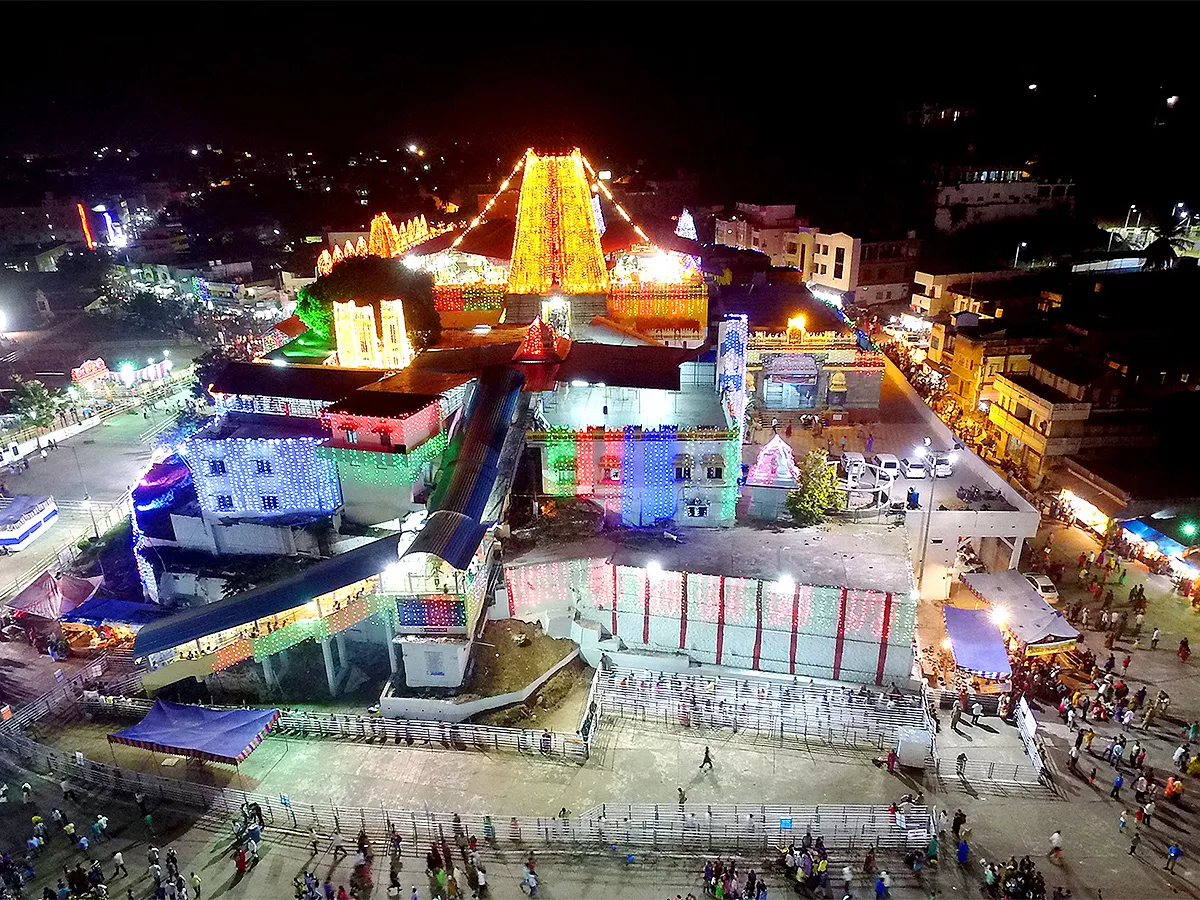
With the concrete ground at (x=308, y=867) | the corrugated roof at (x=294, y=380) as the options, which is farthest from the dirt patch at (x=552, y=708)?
the corrugated roof at (x=294, y=380)

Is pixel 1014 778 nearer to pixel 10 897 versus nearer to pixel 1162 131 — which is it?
pixel 10 897

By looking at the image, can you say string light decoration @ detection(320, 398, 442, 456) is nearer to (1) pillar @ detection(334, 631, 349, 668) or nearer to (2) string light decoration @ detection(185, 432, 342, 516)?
(2) string light decoration @ detection(185, 432, 342, 516)

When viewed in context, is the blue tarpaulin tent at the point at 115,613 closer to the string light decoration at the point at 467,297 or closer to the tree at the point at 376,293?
the tree at the point at 376,293

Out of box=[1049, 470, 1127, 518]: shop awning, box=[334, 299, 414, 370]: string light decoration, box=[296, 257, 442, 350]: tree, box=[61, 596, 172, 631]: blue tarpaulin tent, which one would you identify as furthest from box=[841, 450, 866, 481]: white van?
box=[61, 596, 172, 631]: blue tarpaulin tent

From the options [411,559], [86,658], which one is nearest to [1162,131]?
[411,559]

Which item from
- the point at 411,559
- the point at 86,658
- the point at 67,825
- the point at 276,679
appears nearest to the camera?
the point at 67,825

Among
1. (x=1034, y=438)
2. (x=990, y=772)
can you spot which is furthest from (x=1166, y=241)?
(x=990, y=772)
